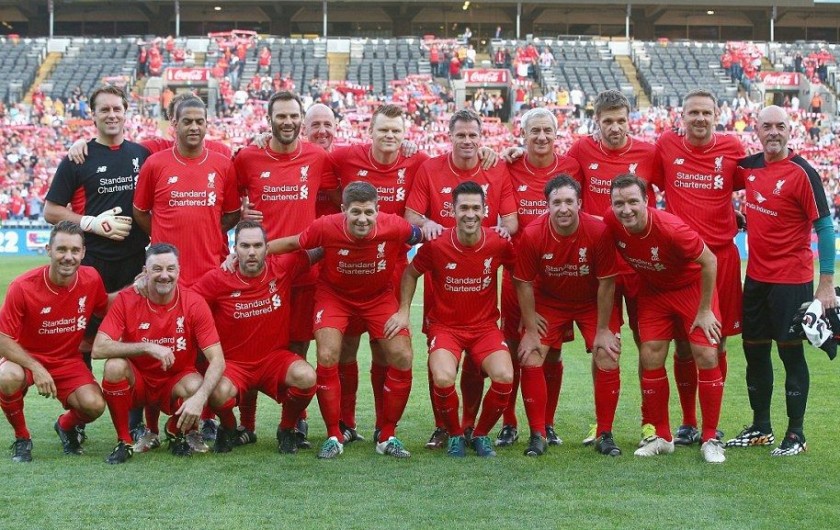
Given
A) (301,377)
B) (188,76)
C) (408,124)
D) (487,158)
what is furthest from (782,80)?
(301,377)

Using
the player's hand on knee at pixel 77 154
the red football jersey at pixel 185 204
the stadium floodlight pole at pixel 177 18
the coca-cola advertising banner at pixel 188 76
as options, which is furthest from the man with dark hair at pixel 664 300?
the stadium floodlight pole at pixel 177 18

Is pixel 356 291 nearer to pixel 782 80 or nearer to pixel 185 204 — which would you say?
pixel 185 204

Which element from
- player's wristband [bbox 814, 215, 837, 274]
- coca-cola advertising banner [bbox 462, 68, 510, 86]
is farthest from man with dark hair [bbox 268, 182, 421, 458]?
coca-cola advertising banner [bbox 462, 68, 510, 86]

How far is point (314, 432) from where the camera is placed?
6.62 m

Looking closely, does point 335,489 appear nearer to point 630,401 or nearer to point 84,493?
point 84,493

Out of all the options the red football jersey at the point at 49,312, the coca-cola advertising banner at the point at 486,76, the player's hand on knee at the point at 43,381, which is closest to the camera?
the player's hand on knee at the point at 43,381

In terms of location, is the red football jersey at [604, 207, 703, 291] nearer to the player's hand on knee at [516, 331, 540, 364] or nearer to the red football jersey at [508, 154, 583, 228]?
the red football jersey at [508, 154, 583, 228]

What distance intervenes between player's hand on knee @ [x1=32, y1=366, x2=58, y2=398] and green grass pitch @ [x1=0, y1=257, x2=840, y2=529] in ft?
1.23

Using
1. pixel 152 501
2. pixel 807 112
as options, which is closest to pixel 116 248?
pixel 152 501

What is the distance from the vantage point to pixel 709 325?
5.85 metres

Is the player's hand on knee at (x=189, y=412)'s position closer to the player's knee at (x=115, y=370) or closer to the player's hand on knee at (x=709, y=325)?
the player's knee at (x=115, y=370)

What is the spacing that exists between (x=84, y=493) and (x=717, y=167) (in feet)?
12.9

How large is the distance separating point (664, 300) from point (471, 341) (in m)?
1.13

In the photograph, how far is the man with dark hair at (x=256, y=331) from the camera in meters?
5.97
